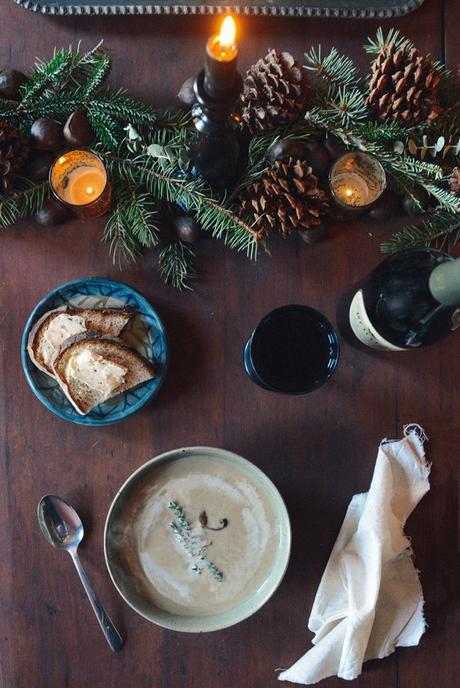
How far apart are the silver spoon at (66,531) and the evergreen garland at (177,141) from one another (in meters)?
0.33

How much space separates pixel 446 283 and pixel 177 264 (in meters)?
0.33

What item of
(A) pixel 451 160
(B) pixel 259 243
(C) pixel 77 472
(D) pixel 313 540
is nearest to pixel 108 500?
(C) pixel 77 472

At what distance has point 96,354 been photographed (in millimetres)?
772

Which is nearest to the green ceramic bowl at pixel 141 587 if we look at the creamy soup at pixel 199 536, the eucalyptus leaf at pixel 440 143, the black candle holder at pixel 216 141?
the creamy soup at pixel 199 536

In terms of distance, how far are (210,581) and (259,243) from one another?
1.39 feet

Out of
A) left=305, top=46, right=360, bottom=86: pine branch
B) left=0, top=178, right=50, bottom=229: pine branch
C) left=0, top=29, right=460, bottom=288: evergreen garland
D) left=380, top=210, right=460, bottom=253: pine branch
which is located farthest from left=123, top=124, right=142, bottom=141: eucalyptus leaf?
left=380, top=210, right=460, bottom=253: pine branch

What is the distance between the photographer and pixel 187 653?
0.82 meters

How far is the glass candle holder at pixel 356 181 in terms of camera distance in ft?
2.55

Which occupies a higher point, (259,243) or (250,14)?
(250,14)

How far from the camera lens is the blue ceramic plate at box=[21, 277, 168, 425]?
0.79 meters

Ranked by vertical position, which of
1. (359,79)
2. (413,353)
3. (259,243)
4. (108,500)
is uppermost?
(359,79)

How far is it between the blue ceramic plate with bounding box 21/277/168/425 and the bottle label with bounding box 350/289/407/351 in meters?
0.23

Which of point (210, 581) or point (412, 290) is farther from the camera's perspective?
point (210, 581)

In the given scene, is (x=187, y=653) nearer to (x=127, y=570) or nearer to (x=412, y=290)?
(x=127, y=570)
